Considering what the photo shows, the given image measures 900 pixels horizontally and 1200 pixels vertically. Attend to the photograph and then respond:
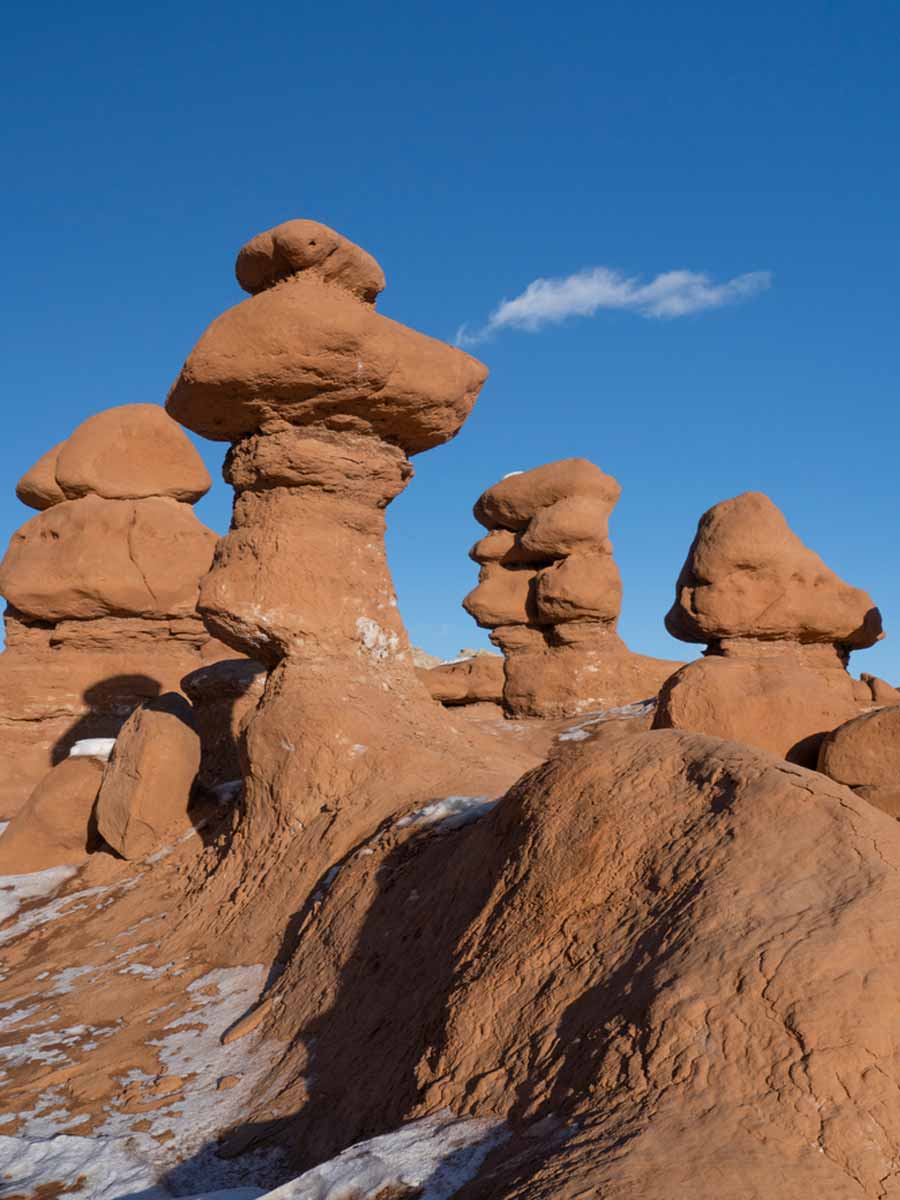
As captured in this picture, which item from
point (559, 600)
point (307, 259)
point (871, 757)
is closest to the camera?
point (871, 757)

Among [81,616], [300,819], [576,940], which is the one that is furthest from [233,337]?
[81,616]

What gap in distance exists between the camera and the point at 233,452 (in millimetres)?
7207

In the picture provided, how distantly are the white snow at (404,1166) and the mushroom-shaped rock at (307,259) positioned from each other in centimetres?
561

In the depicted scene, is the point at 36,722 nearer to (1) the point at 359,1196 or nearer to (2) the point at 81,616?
(2) the point at 81,616

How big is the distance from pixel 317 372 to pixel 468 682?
27.3 ft

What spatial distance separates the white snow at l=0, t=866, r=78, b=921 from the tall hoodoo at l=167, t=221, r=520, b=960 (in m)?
2.12

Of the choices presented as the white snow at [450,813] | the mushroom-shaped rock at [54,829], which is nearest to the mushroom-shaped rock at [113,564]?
the mushroom-shaped rock at [54,829]

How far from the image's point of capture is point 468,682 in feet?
46.9

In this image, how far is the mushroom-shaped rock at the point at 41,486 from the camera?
12.4 meters

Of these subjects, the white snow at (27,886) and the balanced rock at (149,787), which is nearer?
the white snow at (27,886)

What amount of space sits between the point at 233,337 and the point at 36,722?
6.78 metres

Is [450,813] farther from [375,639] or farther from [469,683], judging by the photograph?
[469,683]

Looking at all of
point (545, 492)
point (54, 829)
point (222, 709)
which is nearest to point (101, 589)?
point (222, 709)

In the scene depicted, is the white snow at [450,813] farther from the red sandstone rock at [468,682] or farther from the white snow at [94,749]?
the red sandstone rock at [468,682]
